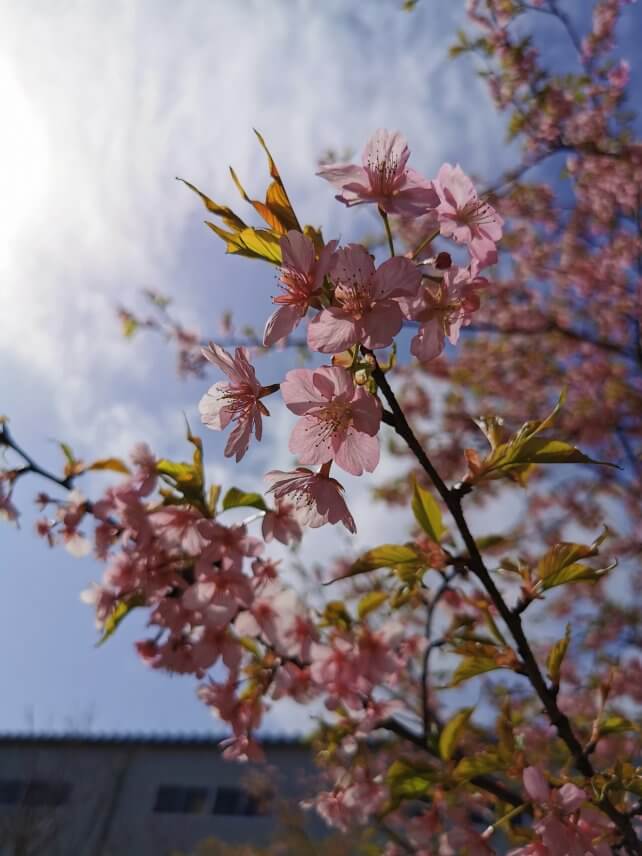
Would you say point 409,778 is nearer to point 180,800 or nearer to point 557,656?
point 557,656

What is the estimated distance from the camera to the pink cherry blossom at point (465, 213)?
1009 millimetres

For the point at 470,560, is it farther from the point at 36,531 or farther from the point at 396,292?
the point at 36,531

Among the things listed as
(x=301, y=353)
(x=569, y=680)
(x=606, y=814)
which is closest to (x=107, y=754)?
(x=569, y=680)

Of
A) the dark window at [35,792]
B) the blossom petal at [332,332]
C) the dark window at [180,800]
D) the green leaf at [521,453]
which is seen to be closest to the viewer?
the blossom petal at [332,332]

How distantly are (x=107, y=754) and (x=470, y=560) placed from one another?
14246 millimetres

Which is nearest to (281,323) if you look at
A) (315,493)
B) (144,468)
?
(315,493)

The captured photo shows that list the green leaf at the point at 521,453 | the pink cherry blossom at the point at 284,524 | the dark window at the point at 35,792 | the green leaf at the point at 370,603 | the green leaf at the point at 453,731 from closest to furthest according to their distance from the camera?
the green leaf at the point at 521,453
the green leaf at the point at 453,731
the pink cherry blossom at the point at 284,524
the green leaf at the point at 370,603
the dark window at the point at 35,792

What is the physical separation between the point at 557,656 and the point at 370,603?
582mm

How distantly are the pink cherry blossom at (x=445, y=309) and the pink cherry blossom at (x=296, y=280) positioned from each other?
16cm

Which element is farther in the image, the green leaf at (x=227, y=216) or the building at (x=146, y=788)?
the building at (x=146, y=788)

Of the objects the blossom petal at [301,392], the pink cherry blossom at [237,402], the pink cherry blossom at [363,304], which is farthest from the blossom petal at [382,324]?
the pink cherry blossom at [237,402]

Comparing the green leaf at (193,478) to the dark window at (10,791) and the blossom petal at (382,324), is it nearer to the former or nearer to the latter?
the blossom petal at (382,324)

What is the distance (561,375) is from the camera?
6531mm

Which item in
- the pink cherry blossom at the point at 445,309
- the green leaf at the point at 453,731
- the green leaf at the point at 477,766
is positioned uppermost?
the pink cherry blossom at the point at 445,309
